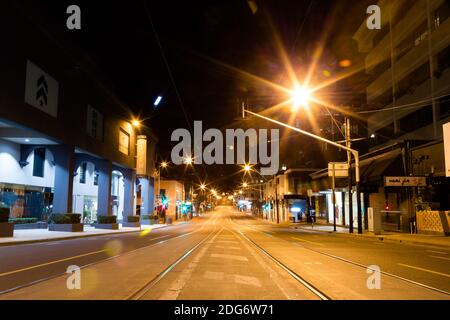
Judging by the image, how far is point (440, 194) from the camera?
3139 cm

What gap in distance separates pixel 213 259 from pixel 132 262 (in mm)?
2752

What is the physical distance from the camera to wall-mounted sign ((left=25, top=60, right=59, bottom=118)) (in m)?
29.5

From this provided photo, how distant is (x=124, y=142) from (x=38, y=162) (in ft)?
50.1

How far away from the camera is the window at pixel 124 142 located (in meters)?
→ 52.1

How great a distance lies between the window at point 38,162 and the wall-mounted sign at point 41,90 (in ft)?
22.9

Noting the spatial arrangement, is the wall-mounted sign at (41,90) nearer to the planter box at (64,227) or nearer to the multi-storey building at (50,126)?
the multi-storey building at (50,126)

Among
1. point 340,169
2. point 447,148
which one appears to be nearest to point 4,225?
point 340,169

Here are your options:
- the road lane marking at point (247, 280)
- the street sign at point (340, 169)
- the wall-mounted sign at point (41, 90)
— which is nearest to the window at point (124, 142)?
the wall-mounted sign at point (41, 90)

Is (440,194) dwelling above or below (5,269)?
above

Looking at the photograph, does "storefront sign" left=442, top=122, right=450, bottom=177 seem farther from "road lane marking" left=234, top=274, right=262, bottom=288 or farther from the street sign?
"road lane marking" left=234, top=274, right=262, bottom=288

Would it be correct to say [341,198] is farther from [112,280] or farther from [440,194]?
[112,280]

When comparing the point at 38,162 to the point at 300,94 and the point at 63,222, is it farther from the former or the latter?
the point at 300,94

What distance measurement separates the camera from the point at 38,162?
128 ft
